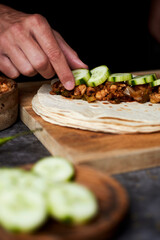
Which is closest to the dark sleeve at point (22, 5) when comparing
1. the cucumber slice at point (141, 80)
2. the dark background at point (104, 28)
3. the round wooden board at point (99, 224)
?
the dark background at point (104, 28)

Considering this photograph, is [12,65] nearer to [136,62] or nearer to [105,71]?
[105,71]

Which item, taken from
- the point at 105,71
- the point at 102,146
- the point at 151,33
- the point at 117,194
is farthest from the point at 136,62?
the point at 117,194

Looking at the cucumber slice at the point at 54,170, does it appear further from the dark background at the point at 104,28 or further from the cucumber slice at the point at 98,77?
the dark background at the point at 104,28

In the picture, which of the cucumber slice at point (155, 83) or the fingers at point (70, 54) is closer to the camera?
the cucumber slice at point (155, 83)

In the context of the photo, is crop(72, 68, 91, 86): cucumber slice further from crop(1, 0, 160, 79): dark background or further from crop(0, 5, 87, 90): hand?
crop(1, 0, 160, 79): dark background

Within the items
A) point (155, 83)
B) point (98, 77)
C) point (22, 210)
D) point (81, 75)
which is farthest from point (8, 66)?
point (22, 210)

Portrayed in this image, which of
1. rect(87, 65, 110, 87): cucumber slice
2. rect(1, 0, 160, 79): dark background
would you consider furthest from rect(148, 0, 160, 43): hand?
rect(87, 65, 110, 87): cucumber slice
